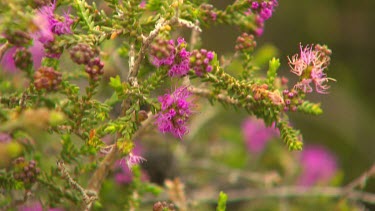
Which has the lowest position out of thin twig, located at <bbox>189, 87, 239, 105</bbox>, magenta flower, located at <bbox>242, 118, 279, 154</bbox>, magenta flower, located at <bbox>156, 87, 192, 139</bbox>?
magenta flower, located at <bbox>156, 87, 192, 139</bbox>

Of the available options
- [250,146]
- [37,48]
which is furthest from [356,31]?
[37,48]

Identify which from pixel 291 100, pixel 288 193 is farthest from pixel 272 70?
pixel 288 193

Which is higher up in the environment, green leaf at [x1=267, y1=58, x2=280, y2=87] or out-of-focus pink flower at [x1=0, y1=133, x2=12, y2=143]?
green leaf at [x1=267, y1=58, x2=280, y2=87]

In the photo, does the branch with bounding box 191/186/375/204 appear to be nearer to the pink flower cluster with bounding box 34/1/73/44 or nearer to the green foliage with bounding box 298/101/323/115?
the green foliage with bounding box 298/101/323/115

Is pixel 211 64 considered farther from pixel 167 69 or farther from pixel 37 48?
pixel 37 48

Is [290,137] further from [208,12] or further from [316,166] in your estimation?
[316,166]

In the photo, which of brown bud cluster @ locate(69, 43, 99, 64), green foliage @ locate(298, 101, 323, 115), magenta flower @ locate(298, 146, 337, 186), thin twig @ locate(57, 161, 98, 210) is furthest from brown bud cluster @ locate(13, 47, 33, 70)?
magenta flower @ locate(298, 146, 337, 186)

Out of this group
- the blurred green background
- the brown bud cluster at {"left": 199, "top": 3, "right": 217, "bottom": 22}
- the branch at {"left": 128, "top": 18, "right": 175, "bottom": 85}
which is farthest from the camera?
the blurred green background

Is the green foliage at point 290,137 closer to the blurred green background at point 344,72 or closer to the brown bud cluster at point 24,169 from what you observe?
the brown bud cluster at point 24,169
